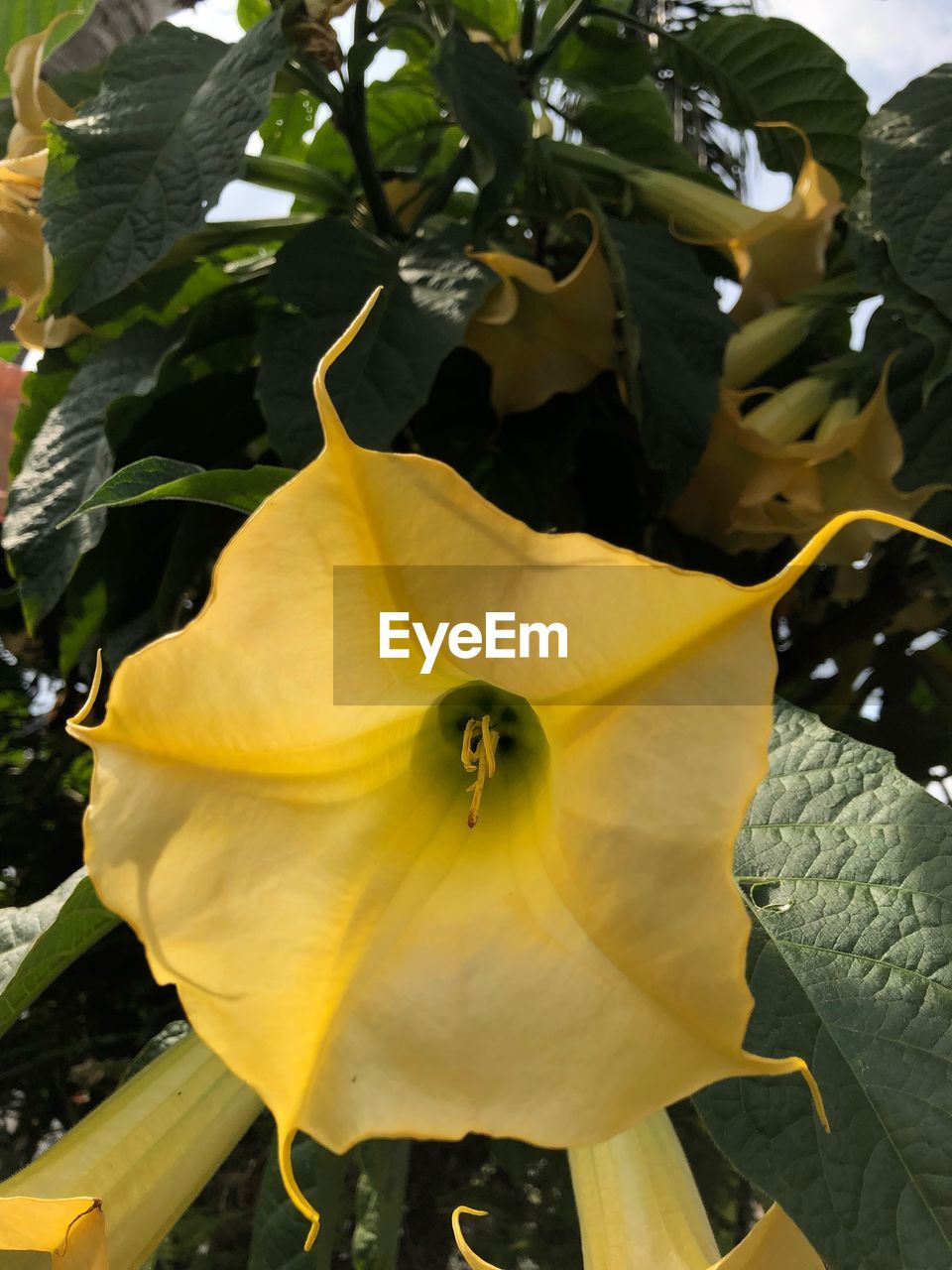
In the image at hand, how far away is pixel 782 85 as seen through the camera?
71cm

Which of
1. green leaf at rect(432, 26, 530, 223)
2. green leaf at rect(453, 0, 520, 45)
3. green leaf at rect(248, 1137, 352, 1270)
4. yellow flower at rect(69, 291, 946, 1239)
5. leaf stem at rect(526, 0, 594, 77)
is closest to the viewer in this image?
yellow flower at rect(69, 291, 946, 1239)

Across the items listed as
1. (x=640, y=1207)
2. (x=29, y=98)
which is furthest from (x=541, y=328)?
(x=640, y=1207)

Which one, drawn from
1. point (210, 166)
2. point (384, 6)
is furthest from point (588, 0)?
point (210, 166)

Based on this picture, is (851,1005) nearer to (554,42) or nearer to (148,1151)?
(148,1151)

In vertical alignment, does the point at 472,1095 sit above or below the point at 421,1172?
above

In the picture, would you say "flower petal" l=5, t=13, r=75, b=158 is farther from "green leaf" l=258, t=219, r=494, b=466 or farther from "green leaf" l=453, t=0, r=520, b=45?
"green leaf" l=453, t=0, r=520, b=45

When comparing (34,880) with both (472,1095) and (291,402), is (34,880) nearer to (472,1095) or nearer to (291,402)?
(291,402)

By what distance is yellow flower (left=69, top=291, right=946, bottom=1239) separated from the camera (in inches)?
7.5

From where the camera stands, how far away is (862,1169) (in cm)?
27

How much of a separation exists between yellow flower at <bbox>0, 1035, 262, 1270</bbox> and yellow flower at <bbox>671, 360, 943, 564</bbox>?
365 millimetres

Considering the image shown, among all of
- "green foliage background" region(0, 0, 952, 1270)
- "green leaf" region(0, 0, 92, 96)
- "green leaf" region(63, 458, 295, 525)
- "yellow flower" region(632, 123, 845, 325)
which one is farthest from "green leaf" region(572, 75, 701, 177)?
"green leaf" region(63, 458, 295, 525)

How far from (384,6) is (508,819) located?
563 mm

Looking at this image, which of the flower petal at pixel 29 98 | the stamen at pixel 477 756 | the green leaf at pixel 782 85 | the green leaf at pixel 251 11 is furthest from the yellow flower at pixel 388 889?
the green leaf at pixel 251 11

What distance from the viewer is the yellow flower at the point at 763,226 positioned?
0.54m
